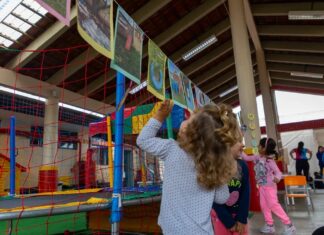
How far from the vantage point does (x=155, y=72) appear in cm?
237

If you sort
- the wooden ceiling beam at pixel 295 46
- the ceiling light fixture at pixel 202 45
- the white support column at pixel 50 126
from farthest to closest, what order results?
1. the wooden ceiling beam at pixel 295 46
2. the ceiling light fixture at pixel 202 45
3. the white support column at pixel 50 126

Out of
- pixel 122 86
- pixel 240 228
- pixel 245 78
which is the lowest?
pixel 240 228

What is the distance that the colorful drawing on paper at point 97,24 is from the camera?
1364mm

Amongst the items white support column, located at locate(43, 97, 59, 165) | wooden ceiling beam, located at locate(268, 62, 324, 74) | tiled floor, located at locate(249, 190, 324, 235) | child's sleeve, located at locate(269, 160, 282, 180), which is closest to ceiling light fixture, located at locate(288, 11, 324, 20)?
tiled floor, located at locate(249, 190, 324, 235)

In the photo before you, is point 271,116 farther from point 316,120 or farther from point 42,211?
point 42,211

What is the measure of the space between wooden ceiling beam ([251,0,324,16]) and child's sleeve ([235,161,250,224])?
7.42m

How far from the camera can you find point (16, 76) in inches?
283

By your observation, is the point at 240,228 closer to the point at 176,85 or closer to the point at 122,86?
the point at 122,86

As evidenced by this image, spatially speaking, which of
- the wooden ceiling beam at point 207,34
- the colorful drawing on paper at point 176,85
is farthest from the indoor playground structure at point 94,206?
the wooden ceiling beam at point 207,34

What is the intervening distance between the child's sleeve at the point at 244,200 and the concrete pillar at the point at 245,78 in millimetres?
4042

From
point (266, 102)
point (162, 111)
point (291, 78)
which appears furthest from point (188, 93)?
point (291, 78)

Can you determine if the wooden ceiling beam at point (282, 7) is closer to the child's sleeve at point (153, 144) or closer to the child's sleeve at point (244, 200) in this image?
the child's sleeve at point (244, 200)

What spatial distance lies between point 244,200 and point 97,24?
4.33ft

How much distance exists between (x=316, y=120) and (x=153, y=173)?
10.1 m
